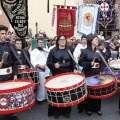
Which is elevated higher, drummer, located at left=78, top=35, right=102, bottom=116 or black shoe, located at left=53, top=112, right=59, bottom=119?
drummer, located at left=78, top=35, right=102, bottom=116

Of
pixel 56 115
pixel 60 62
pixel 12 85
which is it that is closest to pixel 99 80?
pixel 60 62

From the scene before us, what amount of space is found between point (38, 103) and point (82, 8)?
10.6ft

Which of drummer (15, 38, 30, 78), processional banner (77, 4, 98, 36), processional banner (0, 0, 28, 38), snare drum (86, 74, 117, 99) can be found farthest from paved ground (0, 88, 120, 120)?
processional banner (77, 4, 98, 36)

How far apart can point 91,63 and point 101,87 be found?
1.89 feet

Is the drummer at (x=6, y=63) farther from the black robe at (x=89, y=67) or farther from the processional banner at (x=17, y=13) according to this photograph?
the black robe at (x=89, y=67)

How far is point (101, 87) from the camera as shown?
4137 millimetres

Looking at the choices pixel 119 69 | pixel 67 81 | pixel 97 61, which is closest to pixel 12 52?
pixel 67 81

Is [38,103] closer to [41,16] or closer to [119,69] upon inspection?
[119,69]

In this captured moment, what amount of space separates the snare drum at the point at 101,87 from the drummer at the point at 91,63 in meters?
0.30

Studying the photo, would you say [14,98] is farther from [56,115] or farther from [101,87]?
[101,87]

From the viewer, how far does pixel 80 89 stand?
3854 millimetres

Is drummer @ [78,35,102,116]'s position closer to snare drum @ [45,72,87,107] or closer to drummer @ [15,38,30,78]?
snare drum @ [45,72,87,107]

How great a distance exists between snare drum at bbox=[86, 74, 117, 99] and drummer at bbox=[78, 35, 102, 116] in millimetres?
299

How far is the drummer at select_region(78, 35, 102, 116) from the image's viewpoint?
459cm
